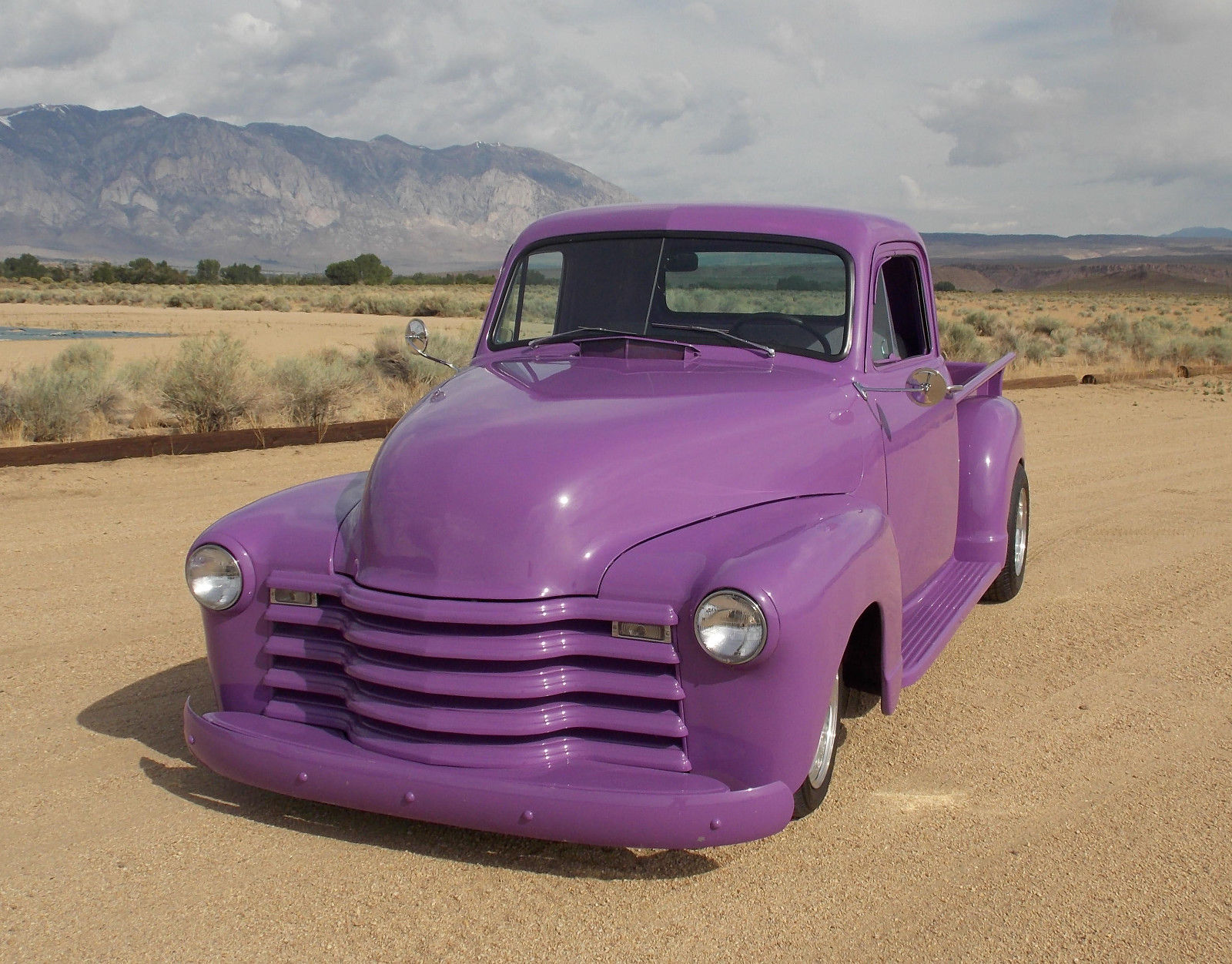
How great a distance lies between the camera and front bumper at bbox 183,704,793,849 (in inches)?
121

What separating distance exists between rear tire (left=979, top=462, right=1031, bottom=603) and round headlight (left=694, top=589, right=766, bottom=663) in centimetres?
333

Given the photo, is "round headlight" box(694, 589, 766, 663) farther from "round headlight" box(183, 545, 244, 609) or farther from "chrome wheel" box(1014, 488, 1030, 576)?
"chrome wheel" box(1014, 488, 1030, 576)

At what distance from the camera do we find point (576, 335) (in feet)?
15.4

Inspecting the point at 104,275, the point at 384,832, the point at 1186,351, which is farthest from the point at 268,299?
the point at 384,832

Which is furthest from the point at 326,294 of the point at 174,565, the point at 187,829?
the point at 187,829

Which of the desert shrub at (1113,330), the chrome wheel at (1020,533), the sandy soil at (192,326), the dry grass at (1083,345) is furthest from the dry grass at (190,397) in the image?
the desert shrub at (1113,330)

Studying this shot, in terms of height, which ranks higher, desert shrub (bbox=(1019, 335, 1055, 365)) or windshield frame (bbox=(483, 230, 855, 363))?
windshield frame (bbox=(483, 230, 855, 363))

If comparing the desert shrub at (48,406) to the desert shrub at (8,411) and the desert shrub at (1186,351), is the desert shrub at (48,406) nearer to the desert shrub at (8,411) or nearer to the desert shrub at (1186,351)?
the desert shrub at (8,411)

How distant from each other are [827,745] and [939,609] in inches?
61.0

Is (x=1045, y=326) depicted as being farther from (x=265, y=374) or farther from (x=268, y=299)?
(x=268, y=299)

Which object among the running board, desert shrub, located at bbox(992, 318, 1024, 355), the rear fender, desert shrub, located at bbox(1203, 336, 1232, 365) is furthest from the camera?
desert shrub, located at bbox(992, 318, 1024, 355)

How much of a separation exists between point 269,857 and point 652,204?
9.74 ft

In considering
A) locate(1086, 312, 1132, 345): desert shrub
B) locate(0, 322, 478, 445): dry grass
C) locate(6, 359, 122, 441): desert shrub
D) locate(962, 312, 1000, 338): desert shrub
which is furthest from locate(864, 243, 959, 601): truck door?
locate(962, 312, 1000, 338): desert shrub

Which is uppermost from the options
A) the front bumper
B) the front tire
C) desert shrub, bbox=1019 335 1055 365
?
the front bumper
